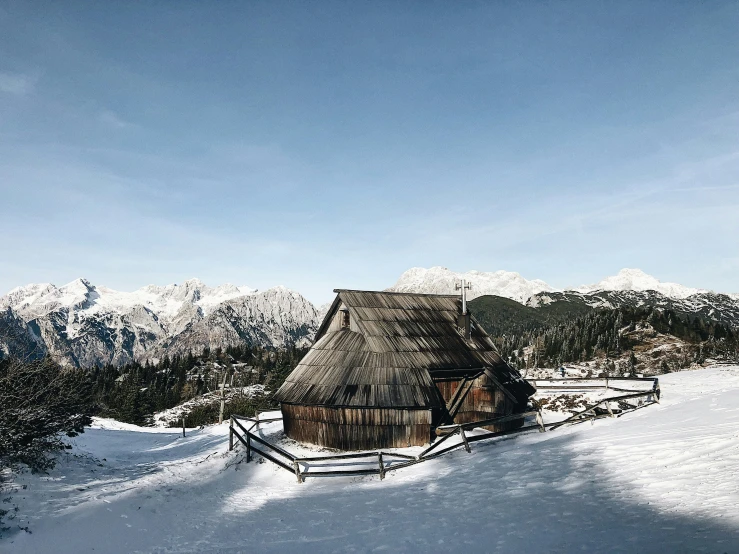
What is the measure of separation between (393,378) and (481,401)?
713 cm

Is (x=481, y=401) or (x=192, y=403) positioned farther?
(x=192, y=403)

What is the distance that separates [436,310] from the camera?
31.5 meters

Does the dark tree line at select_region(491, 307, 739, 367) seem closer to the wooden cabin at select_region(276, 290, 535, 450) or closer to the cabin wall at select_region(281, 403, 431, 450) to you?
the wooden cabin at select_region(276, 290, 535, 450)

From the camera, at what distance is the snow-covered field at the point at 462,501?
9.20 meters

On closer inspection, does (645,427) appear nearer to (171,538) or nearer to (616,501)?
(616,501)

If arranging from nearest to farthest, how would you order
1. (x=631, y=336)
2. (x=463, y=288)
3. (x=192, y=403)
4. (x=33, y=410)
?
(x=33, y=410), (x=463, y=288), (x=631, y=336), (x=192, y=403)

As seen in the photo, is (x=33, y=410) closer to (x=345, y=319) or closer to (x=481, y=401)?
(x=345, y=319)

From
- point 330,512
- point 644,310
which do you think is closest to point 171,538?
point 330,512

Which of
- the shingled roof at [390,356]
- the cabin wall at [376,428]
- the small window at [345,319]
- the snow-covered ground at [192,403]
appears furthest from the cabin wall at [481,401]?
the snow-covered ground at [192,403]

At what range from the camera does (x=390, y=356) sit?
25.1 meters

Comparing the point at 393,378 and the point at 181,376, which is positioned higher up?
the point at 393,378

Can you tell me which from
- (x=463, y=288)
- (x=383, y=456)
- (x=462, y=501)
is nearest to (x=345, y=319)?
(x=463, y=288)

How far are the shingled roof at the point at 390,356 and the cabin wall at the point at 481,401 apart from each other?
0.76m

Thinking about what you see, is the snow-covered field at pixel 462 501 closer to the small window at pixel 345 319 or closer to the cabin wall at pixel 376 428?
the cabin wall at pixel 376 428
